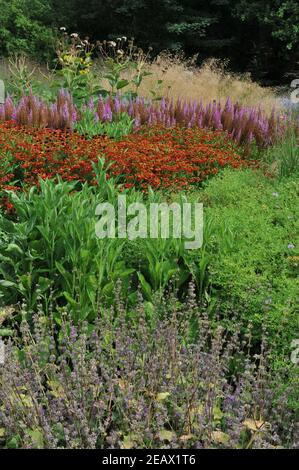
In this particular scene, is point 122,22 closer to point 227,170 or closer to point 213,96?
point 213,96

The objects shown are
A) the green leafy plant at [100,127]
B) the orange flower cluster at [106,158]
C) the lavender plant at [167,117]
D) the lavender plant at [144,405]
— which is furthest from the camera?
the lavender plant at [167,117]

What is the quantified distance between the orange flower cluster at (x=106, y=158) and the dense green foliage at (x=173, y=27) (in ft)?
50.7

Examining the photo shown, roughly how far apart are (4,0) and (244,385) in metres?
23.9

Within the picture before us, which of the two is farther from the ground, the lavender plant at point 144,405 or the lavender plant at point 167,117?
the lavender plant at point 167,117

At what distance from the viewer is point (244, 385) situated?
2.98 m

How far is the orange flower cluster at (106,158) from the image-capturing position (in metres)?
5.80

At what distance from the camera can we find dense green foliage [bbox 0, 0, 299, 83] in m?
21.8

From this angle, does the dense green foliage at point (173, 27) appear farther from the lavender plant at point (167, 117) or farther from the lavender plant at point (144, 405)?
the lavender plant at point (144, 405)

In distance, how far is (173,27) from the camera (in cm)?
Answer: 2125

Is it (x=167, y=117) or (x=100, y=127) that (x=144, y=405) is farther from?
(x=167, y=117)

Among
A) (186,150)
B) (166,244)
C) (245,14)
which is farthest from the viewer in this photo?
(245,14)

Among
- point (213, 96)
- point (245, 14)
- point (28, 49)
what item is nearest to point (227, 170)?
point (213, 96)

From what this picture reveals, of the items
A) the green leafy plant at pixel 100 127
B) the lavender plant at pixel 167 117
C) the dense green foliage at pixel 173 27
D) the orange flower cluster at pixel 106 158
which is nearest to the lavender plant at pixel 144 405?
the orange flower cluster at pixel 106 158

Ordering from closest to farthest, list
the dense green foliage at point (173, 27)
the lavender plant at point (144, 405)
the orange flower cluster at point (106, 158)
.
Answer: the lavender plant at point (144, 405)
the orange flower cluster at point (106, 158)
the dense green foliage at point (173, 27)
